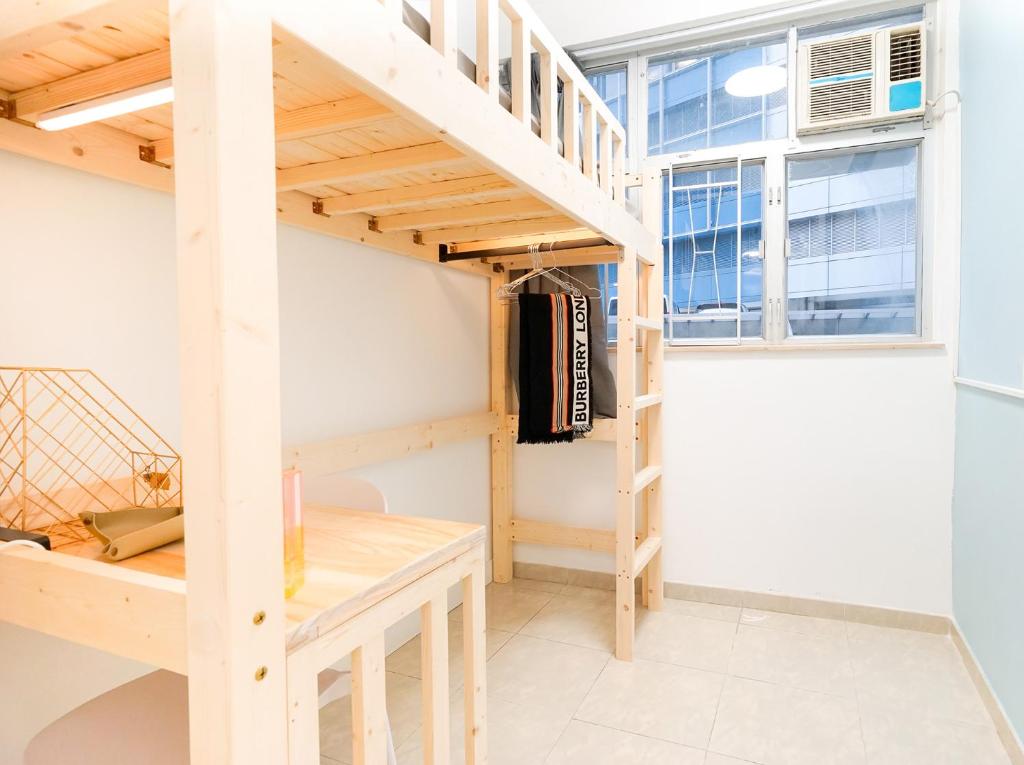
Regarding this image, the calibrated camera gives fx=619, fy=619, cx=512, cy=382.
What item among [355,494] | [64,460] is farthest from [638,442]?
[64,460]

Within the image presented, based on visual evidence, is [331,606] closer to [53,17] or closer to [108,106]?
[53,17]

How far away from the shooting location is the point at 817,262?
2.79m

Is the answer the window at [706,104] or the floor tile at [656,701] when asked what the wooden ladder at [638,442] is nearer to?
the floor tile at [656,701]

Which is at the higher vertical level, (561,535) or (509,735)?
(561,535)

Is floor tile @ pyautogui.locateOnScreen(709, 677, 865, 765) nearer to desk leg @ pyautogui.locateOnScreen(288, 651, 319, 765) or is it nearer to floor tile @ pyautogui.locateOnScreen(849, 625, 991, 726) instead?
floor tile @ pyautogui.locateOnScreen(849, 625, 991, 726)

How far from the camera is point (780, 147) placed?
2.81 meters

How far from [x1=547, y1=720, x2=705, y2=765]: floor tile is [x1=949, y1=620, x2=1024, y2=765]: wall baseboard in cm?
87

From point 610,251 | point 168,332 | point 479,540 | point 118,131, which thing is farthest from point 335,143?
point 610,251

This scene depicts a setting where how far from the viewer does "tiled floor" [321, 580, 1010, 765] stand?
1.84 metres

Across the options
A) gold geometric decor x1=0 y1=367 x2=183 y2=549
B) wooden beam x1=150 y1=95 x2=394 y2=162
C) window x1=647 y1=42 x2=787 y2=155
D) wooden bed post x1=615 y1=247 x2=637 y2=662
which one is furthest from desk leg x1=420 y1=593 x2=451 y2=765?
window x1=647 y1=42 x2=787 y2=155

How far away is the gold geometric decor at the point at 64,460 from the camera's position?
41.7 inches

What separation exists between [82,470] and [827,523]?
2769 millimetres

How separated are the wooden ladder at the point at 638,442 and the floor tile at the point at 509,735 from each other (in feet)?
1.67

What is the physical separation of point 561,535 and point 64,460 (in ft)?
7.39
